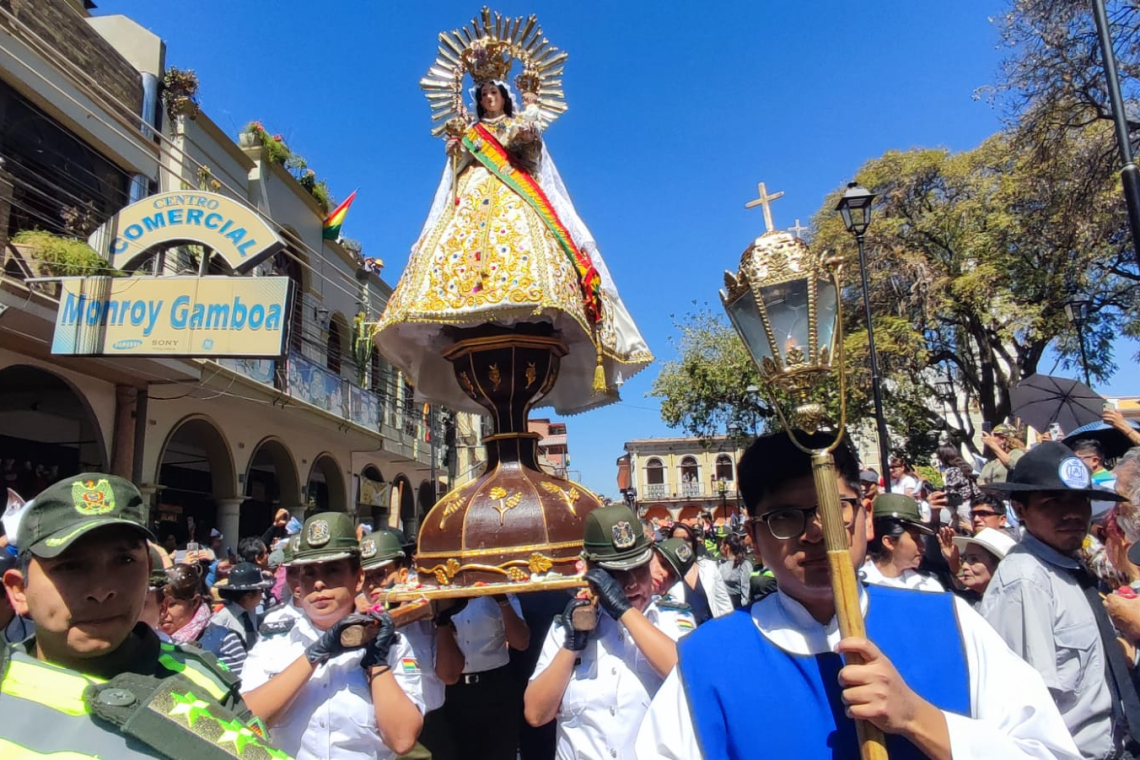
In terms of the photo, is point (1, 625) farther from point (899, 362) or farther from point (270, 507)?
point (899, 362)

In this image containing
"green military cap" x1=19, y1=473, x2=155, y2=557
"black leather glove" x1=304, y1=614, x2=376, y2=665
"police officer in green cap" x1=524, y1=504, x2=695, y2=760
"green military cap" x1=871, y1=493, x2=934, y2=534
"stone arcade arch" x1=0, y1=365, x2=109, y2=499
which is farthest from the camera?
"stone arcade arch" x1=0, y1=365, x2=109, y2=499

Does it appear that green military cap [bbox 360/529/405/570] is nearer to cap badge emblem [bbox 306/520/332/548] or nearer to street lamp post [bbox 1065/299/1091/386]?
cap badge emblem [bbox 306/520/332/548]

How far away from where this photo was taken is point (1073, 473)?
297cm

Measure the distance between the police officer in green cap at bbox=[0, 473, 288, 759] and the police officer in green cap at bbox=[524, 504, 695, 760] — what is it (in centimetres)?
142

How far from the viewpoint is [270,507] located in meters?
18.2

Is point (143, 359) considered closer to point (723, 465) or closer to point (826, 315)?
point (826, 315)

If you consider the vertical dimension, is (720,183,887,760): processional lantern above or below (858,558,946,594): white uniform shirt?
above

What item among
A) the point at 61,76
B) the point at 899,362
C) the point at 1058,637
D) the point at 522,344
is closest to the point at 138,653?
the point at 522,344

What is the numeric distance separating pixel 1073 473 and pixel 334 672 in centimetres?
299

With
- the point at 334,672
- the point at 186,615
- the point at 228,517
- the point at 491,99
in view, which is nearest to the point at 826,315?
the point at 334,672

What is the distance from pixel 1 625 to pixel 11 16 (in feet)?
31.4

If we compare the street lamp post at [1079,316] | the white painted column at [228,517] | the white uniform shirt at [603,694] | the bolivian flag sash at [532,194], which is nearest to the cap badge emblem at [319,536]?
the white uniform shirt at [603,694]

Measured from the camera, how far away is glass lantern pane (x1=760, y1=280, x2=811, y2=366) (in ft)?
6.08

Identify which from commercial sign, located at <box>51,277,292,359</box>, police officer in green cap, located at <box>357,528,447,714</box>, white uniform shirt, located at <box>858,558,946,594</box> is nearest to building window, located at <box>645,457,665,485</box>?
commercial sign, located at <box>51,277,292,359</box>
